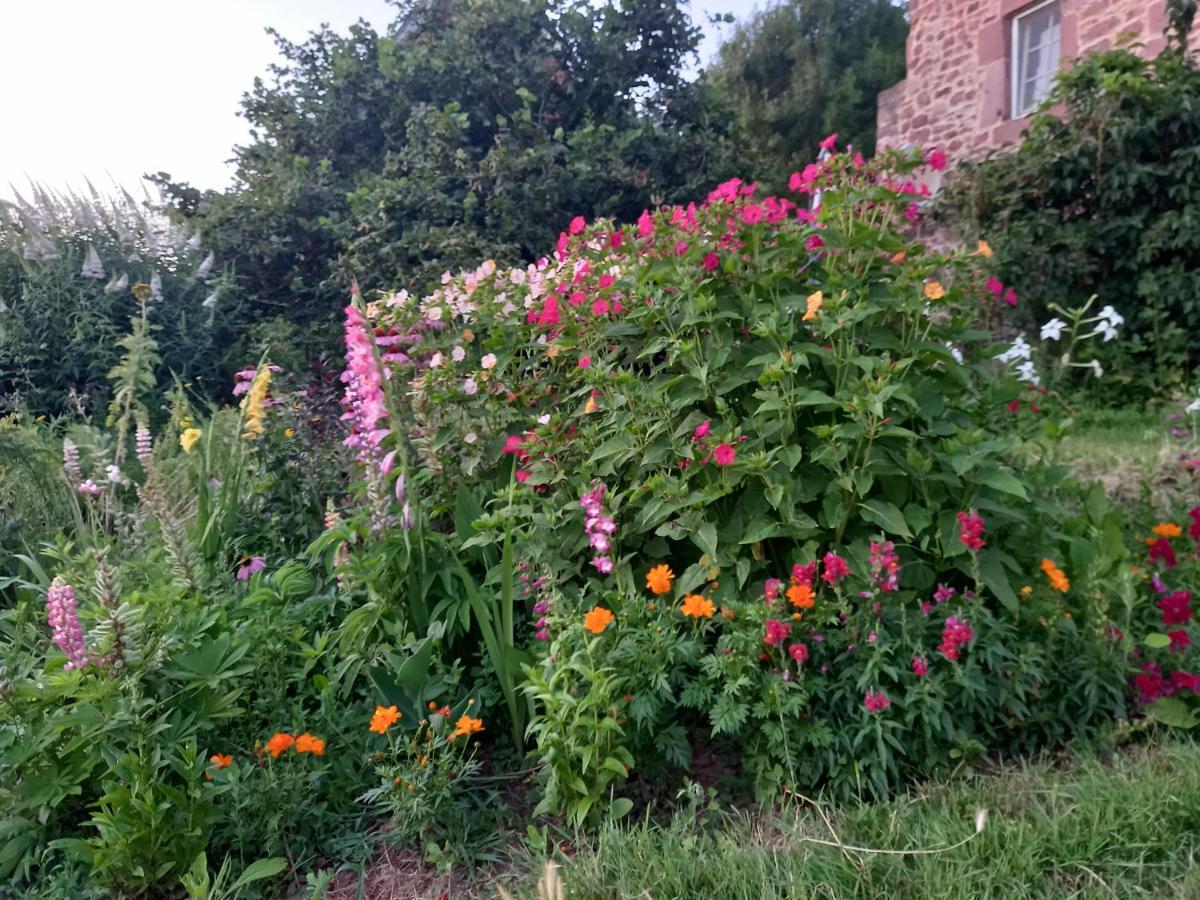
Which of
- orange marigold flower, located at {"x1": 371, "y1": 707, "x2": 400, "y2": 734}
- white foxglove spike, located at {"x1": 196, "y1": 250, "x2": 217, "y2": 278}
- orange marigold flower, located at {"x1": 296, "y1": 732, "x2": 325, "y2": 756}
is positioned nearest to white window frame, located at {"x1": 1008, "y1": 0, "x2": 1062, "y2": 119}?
white foxglove spike, located at {"x1": 196, "y1": 250, "x2": 217, "y2": 278}

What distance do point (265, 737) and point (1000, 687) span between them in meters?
1.95

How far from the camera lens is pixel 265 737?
2.33 m

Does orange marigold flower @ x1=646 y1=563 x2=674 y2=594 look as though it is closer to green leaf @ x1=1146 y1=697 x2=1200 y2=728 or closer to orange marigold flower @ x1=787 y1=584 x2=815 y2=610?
orange marigold flower @ x1=787 y1=584 x2=815 y2=610

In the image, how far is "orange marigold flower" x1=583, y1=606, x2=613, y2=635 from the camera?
211 centimetres

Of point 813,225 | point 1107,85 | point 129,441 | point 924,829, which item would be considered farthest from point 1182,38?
point 129,441

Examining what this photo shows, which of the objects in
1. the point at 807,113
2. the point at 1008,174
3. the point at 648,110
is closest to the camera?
the point at 1008,174

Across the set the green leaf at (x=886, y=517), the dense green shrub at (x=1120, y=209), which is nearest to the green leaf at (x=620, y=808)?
the green leaf at (x=886, y=517)

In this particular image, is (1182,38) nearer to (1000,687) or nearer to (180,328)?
(1000,687)

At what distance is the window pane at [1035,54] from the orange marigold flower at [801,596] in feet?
26.1

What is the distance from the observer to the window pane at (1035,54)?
833 cm

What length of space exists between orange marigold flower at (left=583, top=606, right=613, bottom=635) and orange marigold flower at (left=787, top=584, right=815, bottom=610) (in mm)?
464

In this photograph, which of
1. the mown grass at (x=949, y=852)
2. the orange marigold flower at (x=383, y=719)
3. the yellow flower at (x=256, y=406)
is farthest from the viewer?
the yellow flower at (x=256, y=406)

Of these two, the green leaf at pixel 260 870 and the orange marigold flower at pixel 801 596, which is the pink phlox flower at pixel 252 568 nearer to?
the green leaf at pixel 260 870

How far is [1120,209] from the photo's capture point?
6648mm
